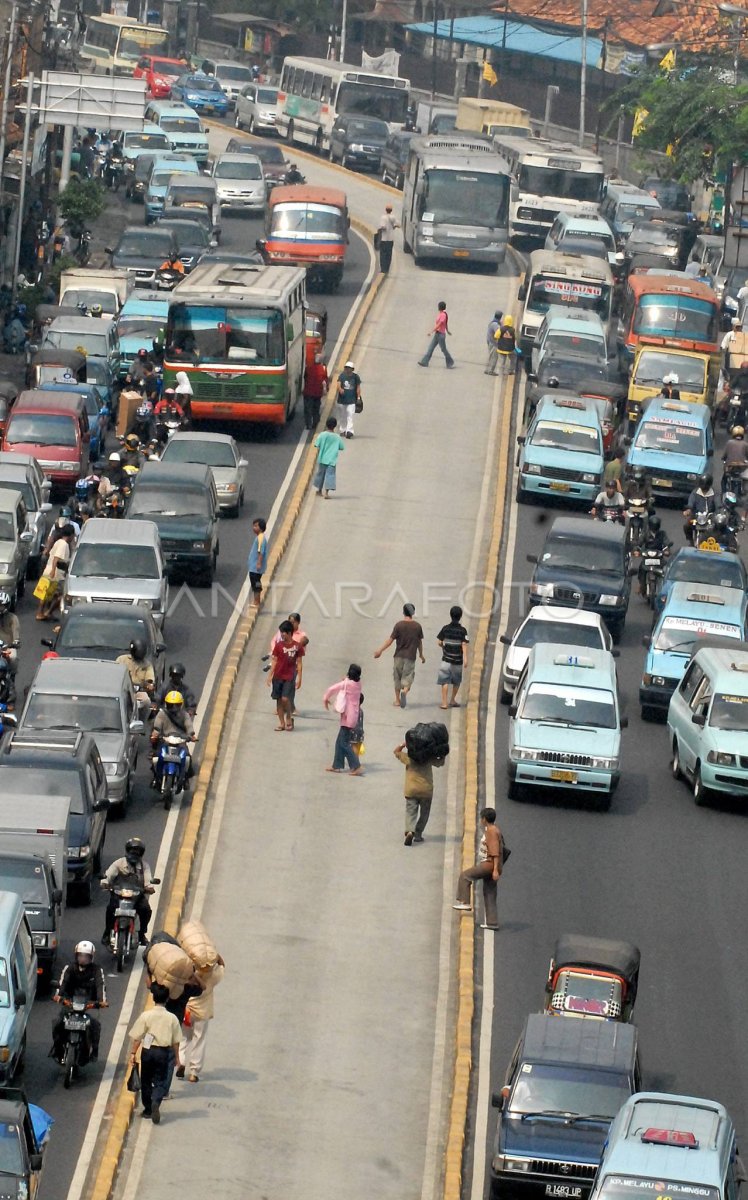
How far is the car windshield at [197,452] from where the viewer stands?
3981cm

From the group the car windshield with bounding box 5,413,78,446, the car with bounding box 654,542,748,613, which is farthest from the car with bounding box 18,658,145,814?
the car windshield with bounding box 5,413,78,446

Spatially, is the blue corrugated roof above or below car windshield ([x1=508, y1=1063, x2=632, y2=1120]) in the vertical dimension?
above

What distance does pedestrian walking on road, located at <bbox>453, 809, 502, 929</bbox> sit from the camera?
24078 millimetres

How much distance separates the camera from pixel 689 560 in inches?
1420

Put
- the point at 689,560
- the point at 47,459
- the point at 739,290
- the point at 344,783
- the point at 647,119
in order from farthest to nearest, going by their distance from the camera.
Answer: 1. the point at 647,119
2. the point at 739,290
3. the point at 47,459
4. the point at 689,560
5. the point at 344,783

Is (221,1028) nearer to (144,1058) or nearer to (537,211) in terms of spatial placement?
(144,1058)

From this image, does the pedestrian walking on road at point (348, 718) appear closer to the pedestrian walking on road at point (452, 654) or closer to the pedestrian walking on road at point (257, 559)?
the pedestrian walking on road at point (452, 654)

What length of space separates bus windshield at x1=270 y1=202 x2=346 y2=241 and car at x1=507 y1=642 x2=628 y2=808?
101 feet

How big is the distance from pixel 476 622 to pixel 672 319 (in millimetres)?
17476

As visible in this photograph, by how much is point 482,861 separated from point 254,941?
254cm

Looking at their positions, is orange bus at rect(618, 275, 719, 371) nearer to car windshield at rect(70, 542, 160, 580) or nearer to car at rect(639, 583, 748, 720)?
car at rect(639, 583, 748, 720)

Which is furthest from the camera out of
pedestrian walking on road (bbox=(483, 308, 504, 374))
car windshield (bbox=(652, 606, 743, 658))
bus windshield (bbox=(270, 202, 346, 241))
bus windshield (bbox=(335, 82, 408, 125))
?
bus windshield (bbox=(335, 82, 408, 125))

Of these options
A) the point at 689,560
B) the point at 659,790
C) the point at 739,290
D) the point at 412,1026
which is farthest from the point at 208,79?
the point at 412,1026

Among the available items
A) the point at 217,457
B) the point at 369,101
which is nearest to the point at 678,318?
the point at 217,457
